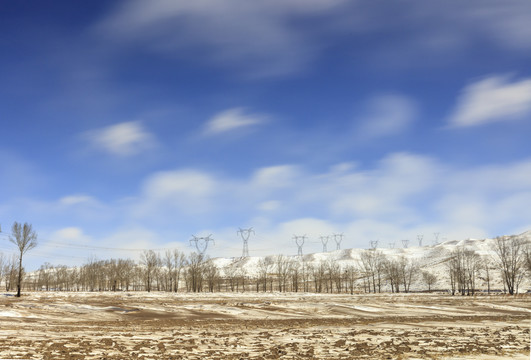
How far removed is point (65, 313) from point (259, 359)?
100 ft

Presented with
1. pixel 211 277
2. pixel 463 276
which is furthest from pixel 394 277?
pixel 211 277

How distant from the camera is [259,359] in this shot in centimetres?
1705

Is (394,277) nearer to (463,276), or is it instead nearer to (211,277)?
(463,276)

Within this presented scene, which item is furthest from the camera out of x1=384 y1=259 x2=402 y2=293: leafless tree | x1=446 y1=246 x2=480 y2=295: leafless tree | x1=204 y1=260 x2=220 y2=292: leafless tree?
x1=204 y1=260 x2=220 y2=292: leafless tree

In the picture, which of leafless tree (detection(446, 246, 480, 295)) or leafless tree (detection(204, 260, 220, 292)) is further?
leafless tree (detection(204, 260, 220, 292))

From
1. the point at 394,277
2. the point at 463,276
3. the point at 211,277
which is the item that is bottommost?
the point at 394,277

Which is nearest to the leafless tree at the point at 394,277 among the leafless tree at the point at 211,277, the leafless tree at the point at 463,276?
the leafless tree at the point at 463,276

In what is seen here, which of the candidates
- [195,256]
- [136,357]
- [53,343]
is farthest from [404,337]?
[195,256]

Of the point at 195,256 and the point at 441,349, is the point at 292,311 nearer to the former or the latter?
the point at 441,349

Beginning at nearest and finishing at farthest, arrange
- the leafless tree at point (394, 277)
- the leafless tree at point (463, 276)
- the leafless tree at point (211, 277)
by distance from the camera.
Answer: the leafless tree at point (463, 276)
the leafless tree at point (394, 277)
the leafless tree at point (211, 277)

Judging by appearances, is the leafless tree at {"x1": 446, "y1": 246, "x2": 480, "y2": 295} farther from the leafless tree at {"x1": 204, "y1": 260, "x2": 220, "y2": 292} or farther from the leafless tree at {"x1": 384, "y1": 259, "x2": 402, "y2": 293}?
the leafless tree at {"x1": 204, "y1": 260, "x2": 220, "y2": 292}

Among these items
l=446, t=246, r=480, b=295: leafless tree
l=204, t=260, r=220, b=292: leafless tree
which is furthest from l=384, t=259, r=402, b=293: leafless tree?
l=204, t=260, r=220, b=292: leafless tree

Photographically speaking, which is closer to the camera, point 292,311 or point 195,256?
point 292,311

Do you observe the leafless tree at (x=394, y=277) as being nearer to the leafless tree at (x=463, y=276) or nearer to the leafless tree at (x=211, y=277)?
the leafless tree at (x=463, y=276)
